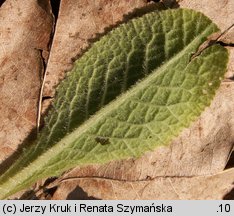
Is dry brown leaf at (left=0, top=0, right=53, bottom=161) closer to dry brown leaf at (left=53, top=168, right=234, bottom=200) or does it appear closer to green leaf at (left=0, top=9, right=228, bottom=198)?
green leaf at (left=0, top=9, right=228, bottom=198)

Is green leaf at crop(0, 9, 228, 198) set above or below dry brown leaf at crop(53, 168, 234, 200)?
above

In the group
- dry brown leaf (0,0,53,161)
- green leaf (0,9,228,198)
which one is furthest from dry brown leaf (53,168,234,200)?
dry brown leaf (0,0,53,161)

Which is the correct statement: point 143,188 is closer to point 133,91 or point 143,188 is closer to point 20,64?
point 133,91

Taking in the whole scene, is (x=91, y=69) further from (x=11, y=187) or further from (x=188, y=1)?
(x=11, y=187)

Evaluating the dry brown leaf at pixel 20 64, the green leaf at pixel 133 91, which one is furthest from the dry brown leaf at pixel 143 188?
the dry brown leaf at pixel 20 64

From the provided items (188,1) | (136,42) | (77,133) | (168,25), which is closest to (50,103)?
(77,133)

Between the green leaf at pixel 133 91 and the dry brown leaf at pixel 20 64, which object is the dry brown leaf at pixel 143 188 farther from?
the dry brown leaf at pixel 20 64
